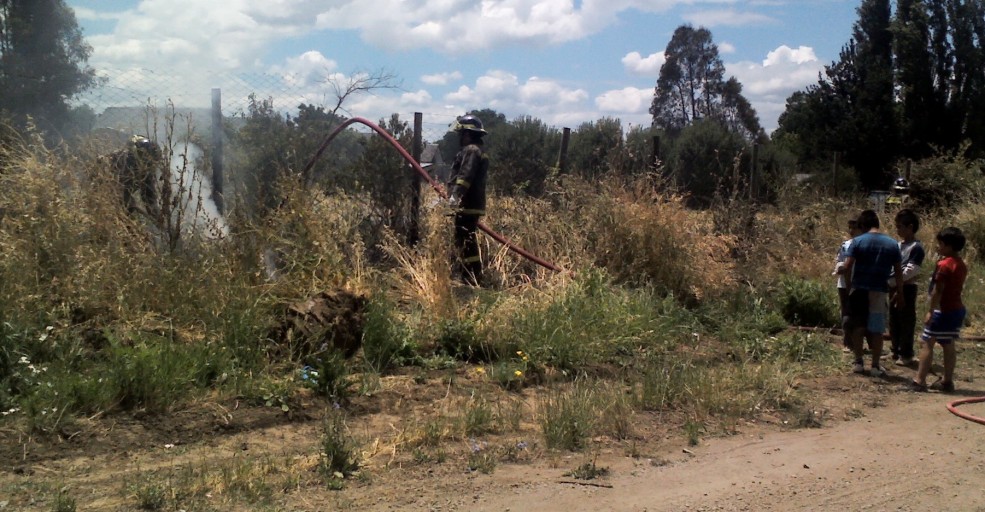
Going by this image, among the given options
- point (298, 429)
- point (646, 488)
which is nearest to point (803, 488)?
point (646, 488)

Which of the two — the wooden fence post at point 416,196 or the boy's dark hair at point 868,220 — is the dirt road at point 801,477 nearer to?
the boy's dark hair at point 868,220

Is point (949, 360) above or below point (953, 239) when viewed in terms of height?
below

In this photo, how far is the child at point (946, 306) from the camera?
7.29m

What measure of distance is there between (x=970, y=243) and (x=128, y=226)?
14041 millimetres

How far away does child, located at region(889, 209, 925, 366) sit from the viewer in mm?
8133

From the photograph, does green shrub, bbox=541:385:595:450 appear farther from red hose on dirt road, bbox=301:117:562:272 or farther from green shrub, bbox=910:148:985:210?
green shrub, bbox=910:148:985:210

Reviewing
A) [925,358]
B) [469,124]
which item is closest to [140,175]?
[469,124]

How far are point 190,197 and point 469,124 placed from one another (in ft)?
12.0

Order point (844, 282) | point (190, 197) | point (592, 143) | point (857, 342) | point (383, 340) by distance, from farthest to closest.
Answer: point (592, 143), point (844, 282), point (857, 342), point (190, 197), point (383, 340)

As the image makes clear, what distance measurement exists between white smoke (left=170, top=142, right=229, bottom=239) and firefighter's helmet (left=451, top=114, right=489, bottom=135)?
324 centimetres

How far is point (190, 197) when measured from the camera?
7578 mm

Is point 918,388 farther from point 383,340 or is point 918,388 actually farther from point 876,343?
point 383,340

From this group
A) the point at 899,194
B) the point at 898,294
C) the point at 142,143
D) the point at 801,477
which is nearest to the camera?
the point at 801,477

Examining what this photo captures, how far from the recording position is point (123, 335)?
6129mm
